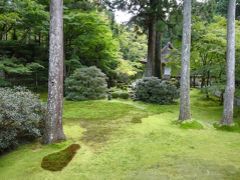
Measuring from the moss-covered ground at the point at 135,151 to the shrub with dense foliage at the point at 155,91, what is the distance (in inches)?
132

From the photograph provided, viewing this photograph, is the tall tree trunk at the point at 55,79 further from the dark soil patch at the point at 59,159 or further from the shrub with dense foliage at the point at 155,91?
the shrub with dense foliage at the point at 155,91

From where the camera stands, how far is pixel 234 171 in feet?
23.5

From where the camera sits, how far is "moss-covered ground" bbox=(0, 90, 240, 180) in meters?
7.16

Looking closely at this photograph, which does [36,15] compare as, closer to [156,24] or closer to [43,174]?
[156,24]

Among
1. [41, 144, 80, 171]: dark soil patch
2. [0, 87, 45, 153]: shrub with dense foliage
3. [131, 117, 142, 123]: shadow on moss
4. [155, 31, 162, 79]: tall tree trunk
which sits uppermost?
[155, 31, 162, 79]: tall tree trunk

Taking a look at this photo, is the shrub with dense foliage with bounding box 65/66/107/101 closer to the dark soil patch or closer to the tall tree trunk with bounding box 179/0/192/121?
the tall tree trunk with bounding box 179/0/192/121

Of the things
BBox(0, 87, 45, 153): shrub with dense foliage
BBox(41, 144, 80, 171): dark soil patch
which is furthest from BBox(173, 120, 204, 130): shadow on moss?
BBox(0, 87, 45, 153): shrub with dense foliage

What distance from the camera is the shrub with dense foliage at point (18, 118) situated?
331 inches

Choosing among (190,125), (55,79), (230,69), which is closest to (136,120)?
(190,125)

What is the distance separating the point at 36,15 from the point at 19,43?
A: 4649 mm

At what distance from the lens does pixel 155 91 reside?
16.4 metres

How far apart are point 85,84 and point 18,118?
8.15m

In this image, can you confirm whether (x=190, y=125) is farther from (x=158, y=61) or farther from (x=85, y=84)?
(x=158, y=61)

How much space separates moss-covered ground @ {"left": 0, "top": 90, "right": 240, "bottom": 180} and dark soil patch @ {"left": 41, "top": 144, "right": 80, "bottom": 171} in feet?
0.43
